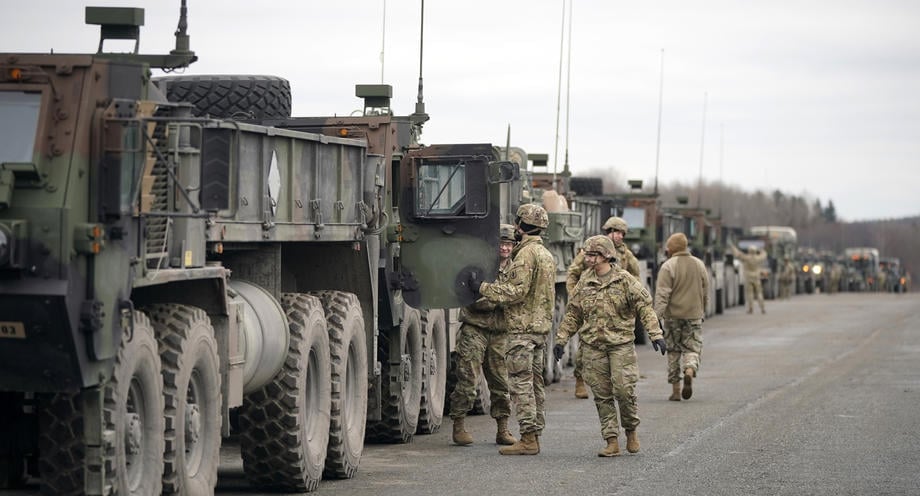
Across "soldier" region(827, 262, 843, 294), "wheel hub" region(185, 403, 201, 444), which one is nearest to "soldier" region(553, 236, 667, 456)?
"wheel hub" region(185, 403, 201, 444)

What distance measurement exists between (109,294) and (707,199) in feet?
559

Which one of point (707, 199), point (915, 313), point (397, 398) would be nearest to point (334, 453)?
point (397, 398)

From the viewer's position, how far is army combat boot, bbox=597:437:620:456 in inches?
523

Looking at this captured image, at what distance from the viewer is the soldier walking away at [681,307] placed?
1845 centimetres

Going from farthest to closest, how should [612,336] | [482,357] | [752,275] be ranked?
[752,275] < [482,357] < [612,336]

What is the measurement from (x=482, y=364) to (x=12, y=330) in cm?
669

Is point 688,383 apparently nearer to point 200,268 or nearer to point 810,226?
point 200,268

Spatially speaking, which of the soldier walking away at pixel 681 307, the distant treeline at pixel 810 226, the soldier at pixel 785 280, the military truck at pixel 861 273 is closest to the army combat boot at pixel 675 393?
the soldier walking away at pixel 681 307

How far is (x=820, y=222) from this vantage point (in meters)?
196

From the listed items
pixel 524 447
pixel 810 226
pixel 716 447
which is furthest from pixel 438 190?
pixel 810 226

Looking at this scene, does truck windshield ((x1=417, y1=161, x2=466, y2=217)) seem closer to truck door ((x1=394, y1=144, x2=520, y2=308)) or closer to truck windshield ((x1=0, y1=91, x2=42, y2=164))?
truck door ((x1=394, y1=144, x2=520, y2=308))

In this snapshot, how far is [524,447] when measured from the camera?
1341cm

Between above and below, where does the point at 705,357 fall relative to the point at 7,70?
below

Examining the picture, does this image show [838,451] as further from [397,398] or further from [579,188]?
[579,188]
